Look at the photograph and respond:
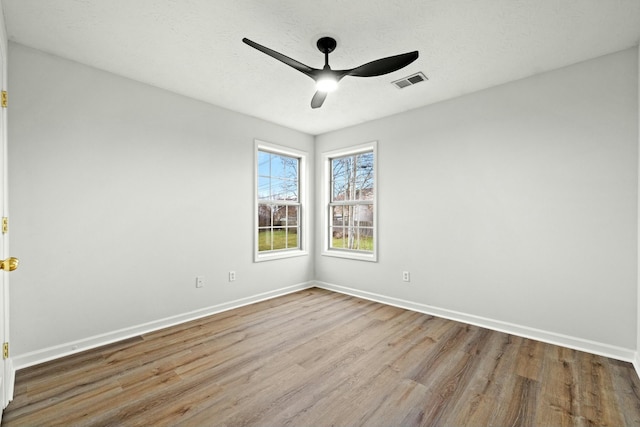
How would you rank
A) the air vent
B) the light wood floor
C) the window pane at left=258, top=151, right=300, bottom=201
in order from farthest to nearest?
the window pane at left=258, top=151, right=300, bottom=201 < the air vent < the light wood floor

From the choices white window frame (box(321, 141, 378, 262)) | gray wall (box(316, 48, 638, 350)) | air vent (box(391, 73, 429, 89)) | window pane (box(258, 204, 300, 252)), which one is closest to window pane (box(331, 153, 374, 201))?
white window frame (box(321, 141, 378, 262))

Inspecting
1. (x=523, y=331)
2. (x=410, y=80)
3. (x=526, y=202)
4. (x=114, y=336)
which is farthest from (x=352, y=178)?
(x=114, y=336)

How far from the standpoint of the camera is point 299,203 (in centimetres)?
478

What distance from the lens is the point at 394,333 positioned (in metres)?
2.97

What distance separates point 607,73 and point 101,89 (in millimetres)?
4537

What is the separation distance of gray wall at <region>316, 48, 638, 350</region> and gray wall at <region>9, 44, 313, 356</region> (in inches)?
88.8

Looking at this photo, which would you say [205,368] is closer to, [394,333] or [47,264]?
[47,264]

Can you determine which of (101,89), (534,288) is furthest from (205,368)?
(534,288)

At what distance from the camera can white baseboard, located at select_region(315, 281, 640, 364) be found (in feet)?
7.94

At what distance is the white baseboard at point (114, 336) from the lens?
2334 mm

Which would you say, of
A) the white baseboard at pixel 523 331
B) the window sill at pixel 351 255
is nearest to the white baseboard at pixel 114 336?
the window sill at pixel 351 255

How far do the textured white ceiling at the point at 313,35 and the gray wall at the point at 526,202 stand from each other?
1.16 feet

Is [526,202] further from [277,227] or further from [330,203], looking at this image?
[277,227]

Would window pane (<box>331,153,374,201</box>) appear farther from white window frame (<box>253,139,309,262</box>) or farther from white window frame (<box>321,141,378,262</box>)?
white window frame (<box>253,139,309,262</box>)
